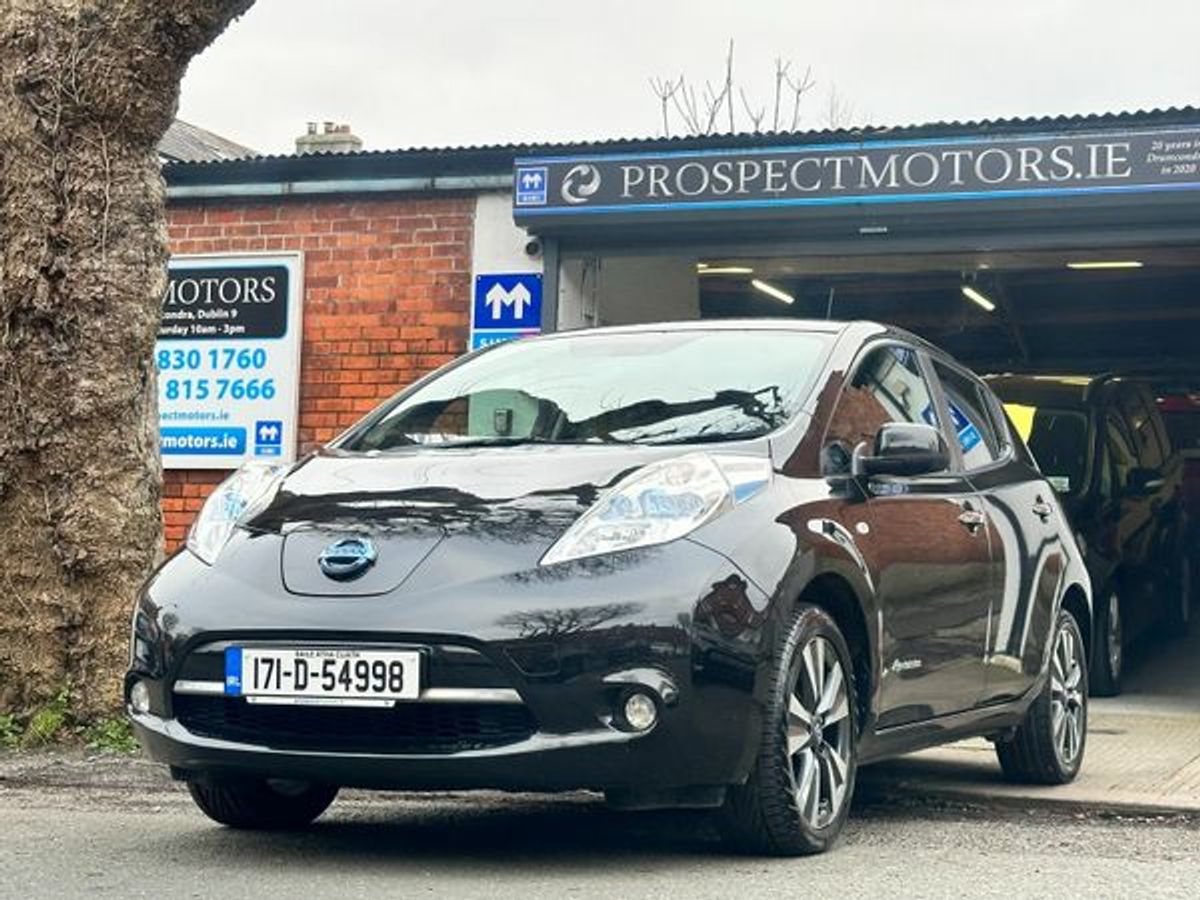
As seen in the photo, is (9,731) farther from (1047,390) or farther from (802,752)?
(1047,390)

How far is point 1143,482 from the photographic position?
1312 cm

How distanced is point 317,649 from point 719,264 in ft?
30.2

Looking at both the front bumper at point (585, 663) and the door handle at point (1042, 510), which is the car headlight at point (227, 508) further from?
the door handle at point (1042, 510)

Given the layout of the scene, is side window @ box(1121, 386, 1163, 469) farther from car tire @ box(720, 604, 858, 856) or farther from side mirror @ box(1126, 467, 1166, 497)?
car tire @ box(720, 604, 858, 856)

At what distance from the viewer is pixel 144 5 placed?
27.8 feet

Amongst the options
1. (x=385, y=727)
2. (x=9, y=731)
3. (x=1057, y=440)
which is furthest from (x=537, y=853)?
(x=1057, y=440)

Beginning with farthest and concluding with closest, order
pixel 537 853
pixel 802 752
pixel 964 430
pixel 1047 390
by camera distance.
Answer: pixel 1047 390 < pixel 964 430 < pixel 537 853 < pixel 802 752

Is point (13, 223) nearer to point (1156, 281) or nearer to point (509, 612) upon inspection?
point (509, 612)

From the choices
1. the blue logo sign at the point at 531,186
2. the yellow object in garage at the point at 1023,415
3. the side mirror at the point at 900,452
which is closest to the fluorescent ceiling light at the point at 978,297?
the yellow object in garage at the point at 1023,415

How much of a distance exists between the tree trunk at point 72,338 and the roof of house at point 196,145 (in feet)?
40.0

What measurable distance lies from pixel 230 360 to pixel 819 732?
339 inches

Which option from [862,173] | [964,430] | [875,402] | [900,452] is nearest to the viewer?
[900,452]

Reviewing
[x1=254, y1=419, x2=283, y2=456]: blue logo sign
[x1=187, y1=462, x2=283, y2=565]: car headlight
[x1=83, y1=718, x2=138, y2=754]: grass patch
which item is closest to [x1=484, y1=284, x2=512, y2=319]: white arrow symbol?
[x1=254, y1=419, x2=283, y2=456]: blue logo sign

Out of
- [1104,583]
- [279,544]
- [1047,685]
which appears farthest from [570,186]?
[279,544]
